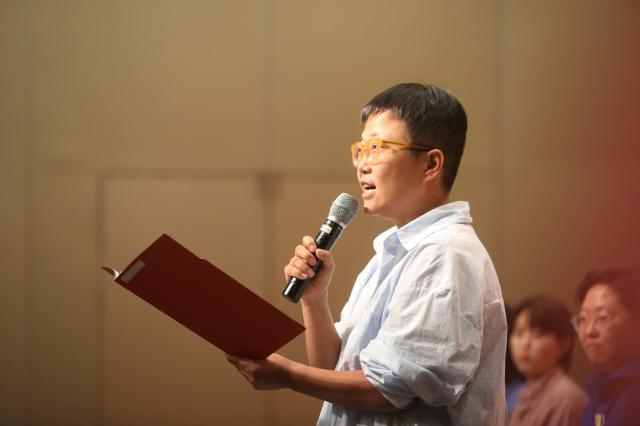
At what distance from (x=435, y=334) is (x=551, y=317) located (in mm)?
1955

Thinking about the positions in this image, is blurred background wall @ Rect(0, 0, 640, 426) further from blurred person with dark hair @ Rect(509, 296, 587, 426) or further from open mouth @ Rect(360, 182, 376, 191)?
open mouth @ Rect(360, 182, 376, 191)

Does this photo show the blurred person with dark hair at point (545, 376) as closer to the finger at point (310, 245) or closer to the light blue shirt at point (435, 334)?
the light blue shirt at point (435, 334)

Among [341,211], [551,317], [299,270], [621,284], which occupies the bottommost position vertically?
[551,317]

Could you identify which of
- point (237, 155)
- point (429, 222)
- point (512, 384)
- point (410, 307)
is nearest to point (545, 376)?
point (512, 384)

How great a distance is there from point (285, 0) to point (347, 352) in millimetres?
2205

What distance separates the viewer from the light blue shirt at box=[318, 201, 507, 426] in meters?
1.15

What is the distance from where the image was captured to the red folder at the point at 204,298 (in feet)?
3.84

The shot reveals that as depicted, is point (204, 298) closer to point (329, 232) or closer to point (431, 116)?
point (329, 232)

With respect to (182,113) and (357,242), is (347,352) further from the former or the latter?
(182,113)

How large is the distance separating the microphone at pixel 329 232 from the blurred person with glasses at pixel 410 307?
0.02 meters

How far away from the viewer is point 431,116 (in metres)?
1.39

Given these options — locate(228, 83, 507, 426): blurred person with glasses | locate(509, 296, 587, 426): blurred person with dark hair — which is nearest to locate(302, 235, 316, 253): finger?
locate(228, 83, 507, 426): blurred person with glasses

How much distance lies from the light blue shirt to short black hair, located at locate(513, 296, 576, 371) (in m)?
1.46

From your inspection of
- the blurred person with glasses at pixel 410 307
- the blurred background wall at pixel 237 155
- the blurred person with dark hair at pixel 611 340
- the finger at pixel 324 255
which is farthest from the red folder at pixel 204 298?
the blurred background wall at pixel 237 155
